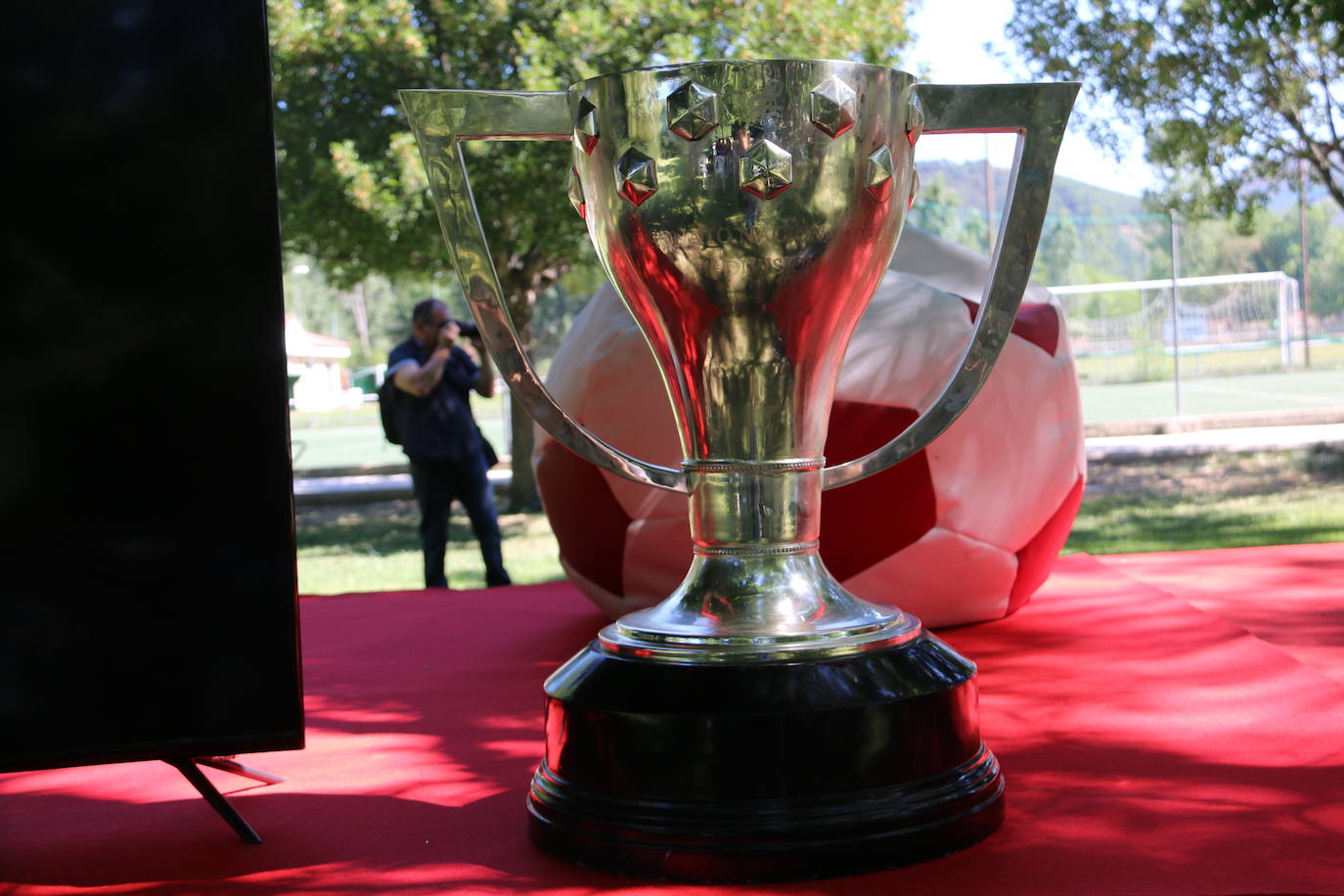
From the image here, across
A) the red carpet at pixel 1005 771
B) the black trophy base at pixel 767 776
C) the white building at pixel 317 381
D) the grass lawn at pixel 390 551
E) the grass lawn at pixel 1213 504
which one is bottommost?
the grass lawn at pixel 390 551

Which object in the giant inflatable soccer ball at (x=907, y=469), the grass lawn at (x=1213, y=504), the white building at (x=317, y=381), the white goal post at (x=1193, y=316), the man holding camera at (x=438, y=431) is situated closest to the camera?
the giant inflatable soccer ball at (x=907, y=469)

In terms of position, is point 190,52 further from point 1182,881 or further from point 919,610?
point 919,610

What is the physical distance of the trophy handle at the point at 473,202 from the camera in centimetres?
149

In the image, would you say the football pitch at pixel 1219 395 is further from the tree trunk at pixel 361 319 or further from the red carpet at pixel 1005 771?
the tree trunk at pixel 361 319

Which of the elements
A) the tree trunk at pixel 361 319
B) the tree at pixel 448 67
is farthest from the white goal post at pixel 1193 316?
the tree trunk at pixel 361 319

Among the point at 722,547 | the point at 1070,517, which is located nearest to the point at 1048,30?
the point at 1070,517

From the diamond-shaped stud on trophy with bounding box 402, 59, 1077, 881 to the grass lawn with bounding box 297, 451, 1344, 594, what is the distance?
13.6ft

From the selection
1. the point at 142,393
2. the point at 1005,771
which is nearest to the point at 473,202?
the point at 142,393

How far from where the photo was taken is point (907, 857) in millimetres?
1309

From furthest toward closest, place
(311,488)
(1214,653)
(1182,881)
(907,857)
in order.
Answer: (311,488), (1214,653), (907,857), (1182,881)

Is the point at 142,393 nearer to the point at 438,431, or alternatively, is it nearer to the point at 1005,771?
the point at 1005,771

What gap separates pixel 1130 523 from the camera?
6723 millimetres

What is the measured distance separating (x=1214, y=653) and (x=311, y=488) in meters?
10.1

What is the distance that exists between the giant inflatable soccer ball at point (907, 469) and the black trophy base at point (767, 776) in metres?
0.94
